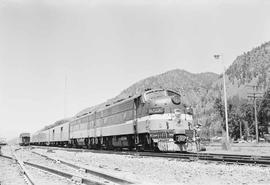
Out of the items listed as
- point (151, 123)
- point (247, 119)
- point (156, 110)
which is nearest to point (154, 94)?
point (156, 110)

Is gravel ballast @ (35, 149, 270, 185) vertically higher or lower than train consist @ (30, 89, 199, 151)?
lower

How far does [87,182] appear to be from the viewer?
32.4 feet

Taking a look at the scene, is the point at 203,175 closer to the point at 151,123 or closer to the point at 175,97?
the point at 151,123

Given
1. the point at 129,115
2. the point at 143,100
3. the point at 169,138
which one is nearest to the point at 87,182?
the point at 169,138

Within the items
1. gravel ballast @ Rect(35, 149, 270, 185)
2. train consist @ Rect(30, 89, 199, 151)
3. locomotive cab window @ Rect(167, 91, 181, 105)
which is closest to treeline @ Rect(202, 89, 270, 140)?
train consist @ Rect(30, 89, 199, 151)

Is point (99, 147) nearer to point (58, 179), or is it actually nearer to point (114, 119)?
point (114, 119)

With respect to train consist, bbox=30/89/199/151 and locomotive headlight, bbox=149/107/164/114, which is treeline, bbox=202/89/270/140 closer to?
train consist, bbox=30/89/199/151

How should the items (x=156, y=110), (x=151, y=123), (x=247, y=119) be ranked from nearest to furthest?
(x=151, y=123), (x=156, y=110), (x=247, y=119)

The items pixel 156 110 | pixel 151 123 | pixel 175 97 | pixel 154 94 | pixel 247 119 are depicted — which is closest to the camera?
pixel 151 123

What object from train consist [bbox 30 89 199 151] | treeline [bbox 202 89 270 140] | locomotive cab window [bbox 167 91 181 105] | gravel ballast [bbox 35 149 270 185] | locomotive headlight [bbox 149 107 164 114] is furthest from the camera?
treeline [bbox 202 89 270 140]

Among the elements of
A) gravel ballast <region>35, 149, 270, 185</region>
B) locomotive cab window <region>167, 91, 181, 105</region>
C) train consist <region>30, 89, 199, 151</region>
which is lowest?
gravel ballast <region>35, 149, 270, 185</region>

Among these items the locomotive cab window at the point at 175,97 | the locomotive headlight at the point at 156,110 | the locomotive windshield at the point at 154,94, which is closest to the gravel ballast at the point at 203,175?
the locomotive headlight at the point at 156,110

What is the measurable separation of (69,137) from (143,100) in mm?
26551

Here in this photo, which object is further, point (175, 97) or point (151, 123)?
point (175, 97)
